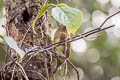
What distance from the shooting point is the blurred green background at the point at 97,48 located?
4.17 metres

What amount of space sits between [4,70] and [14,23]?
0.25 m

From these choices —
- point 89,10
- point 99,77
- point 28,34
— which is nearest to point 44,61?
point 28,34

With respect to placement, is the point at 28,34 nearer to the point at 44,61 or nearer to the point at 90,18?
the point at 44,61

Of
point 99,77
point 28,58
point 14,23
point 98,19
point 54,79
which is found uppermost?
point 14,23

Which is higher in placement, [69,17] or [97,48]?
[69,17]

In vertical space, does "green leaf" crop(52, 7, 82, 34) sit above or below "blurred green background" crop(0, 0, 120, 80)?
above

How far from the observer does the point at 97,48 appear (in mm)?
4672

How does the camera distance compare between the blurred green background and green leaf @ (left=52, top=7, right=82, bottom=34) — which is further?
the blurred green background

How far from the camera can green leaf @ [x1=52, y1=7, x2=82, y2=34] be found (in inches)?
37.8

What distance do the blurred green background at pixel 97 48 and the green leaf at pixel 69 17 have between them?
115 inches

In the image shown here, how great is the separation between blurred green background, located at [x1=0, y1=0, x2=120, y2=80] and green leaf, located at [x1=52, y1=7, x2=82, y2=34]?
293 cm

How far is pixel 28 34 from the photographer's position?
1.31 meters

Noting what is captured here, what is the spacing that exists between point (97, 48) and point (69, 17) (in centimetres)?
374

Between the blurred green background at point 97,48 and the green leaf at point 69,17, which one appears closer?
the green leaf at point 69,17
